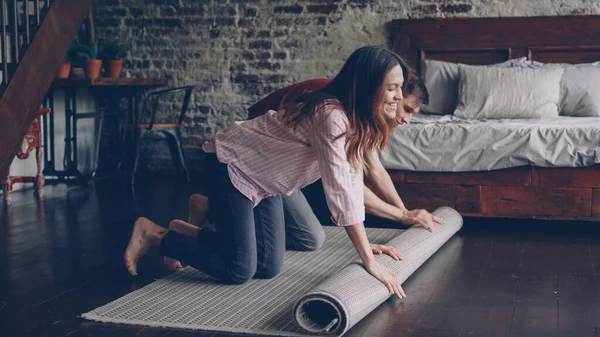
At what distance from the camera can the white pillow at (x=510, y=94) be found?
16.9ft

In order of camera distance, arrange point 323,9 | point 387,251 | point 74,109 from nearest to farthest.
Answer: point 387,251, point 74,109, point 323,9

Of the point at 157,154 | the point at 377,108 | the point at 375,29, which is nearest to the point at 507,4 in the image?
the point at 375,29

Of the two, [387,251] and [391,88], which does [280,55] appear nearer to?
[387,251]

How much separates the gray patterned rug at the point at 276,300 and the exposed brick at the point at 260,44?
3.45 m

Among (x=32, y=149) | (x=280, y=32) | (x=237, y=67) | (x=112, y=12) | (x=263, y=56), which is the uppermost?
(x=112, y=12)

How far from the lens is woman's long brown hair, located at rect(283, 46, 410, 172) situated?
2.48 meters

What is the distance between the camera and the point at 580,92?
5262 mm

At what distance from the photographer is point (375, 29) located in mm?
6320

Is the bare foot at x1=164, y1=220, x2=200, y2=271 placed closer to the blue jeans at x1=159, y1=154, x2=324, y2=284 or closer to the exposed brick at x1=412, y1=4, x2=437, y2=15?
the blue jeans at x1=159, y1=154, x2=324, y2=284

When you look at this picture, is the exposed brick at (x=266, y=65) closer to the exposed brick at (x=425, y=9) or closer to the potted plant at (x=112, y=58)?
the potted plant at (x=112, y=58)

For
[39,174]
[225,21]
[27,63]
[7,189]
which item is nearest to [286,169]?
[27,63]

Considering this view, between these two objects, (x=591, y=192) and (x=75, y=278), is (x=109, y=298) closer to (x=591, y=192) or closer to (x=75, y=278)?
(x=75, y=278)

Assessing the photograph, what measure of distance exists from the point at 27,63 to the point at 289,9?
272cm

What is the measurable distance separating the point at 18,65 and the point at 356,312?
8.88ft
